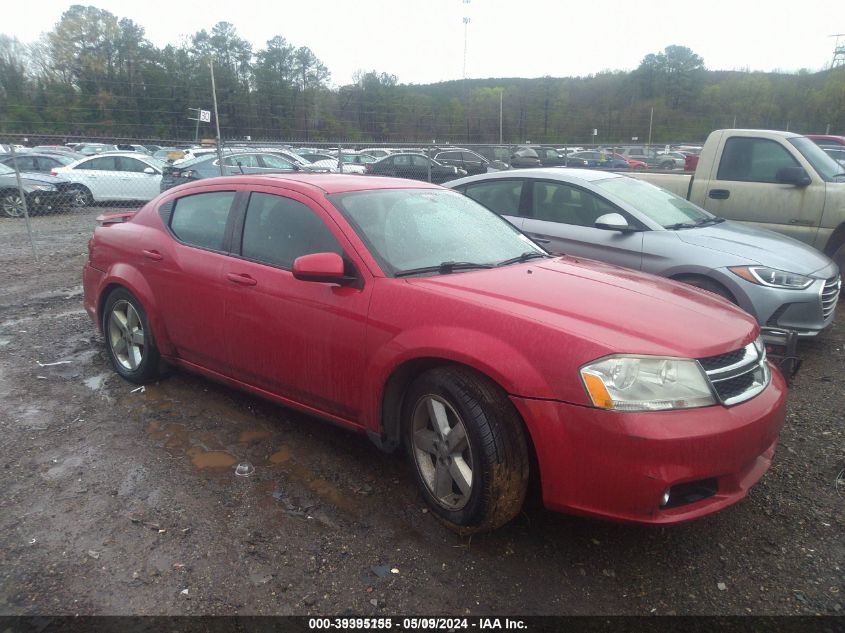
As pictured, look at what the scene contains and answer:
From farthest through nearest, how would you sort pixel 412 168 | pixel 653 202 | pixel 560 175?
pixel 412 168, pixel 560 175, pixel 653 202

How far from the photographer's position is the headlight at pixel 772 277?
4.90m

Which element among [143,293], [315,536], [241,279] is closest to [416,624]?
[315,536]

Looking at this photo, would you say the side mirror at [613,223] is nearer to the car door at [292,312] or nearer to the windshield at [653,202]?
the windshield at [653,202]

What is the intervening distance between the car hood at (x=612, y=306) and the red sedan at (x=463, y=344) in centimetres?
1

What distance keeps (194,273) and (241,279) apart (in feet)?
1.57

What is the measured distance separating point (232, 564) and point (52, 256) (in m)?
9.19

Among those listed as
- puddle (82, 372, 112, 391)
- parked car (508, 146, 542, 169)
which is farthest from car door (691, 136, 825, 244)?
parked car (508, 146, 542, 169)

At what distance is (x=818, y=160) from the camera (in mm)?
7199

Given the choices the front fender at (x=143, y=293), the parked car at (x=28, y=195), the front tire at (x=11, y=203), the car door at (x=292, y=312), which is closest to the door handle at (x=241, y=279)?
the car door at (x=292, y=312)

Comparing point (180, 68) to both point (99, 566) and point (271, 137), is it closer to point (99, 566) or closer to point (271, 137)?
point (271, 137)

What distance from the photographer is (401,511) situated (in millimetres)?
2980

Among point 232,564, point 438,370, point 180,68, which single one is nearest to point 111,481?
point 232,564

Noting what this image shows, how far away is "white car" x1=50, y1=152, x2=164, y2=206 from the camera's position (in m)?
16.9

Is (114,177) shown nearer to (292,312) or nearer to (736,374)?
(292,312)
